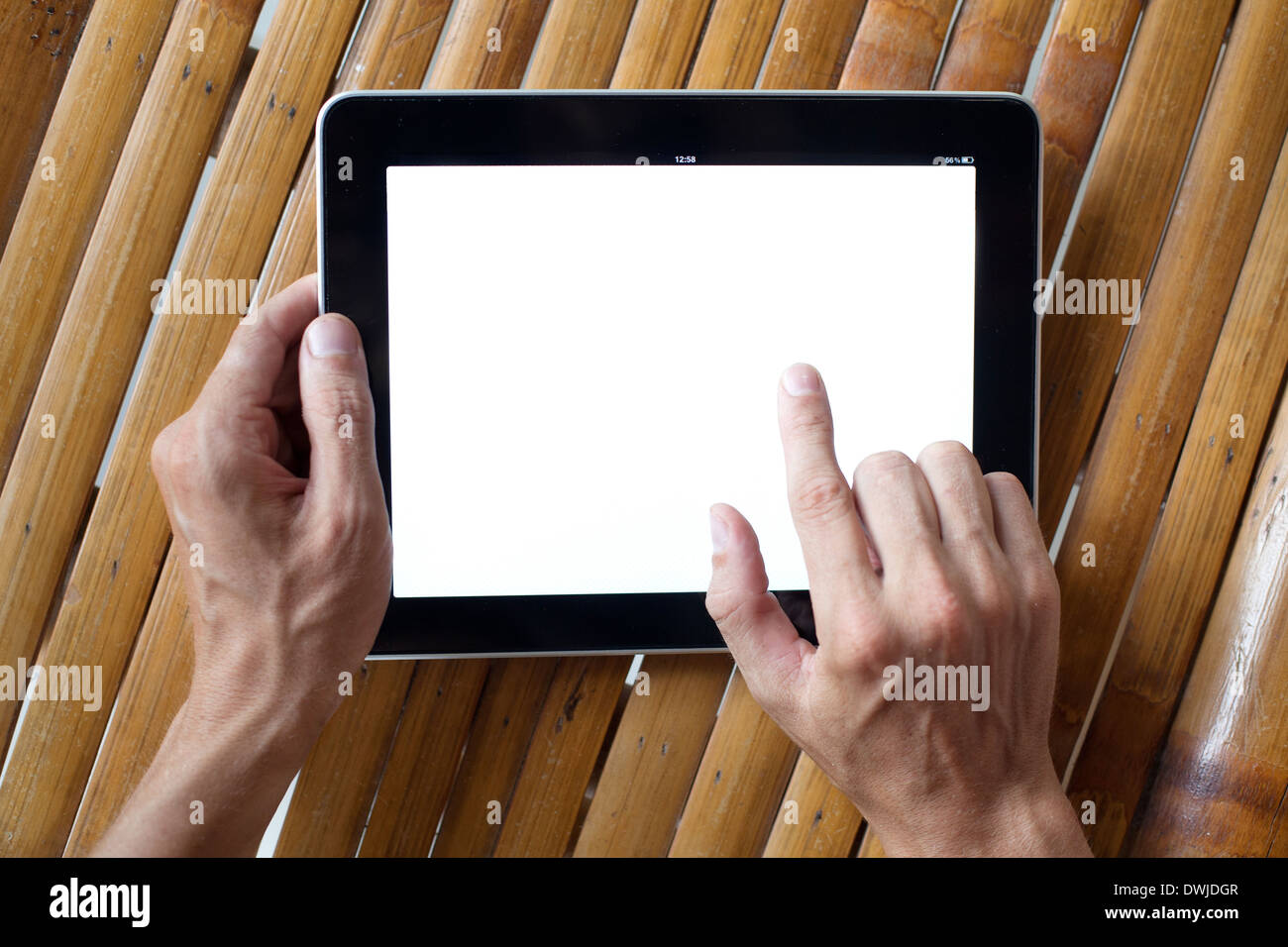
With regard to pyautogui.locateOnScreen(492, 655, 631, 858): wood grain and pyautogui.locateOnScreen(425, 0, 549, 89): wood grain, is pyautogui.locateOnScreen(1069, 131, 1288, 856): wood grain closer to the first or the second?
pyautogui.locateOnScreen(492, 655, 631, 858): wood grain

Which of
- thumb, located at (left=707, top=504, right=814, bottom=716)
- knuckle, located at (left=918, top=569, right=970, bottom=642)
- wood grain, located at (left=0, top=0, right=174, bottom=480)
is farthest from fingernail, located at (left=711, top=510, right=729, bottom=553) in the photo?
wood grain, located at (left=0, top=0, right=174, bottom=480)

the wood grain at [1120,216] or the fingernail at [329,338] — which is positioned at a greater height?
the wood grain at [1120,216]

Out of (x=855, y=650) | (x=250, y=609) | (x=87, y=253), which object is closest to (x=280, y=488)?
(x=250, y=609)

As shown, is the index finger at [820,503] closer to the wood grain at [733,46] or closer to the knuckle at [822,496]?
the knuckle at [822,496]

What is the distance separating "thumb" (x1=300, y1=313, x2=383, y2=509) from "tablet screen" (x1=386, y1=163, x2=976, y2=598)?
0.02 meters

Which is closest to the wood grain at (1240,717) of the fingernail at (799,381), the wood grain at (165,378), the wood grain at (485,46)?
the fingernail at (799,381)

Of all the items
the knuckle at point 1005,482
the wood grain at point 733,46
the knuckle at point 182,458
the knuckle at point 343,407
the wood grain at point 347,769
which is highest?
the wood grain at point 733,46

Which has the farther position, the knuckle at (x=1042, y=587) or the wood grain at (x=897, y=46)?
the wood grain at (x=897, y=46)

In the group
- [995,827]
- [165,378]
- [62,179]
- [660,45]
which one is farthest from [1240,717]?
[62,179]

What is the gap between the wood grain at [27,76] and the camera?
0.56 meters

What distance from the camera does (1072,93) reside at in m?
0.58

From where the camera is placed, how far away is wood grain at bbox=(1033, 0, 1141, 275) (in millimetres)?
582

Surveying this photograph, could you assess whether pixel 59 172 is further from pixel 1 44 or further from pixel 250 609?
pixel 250 609
